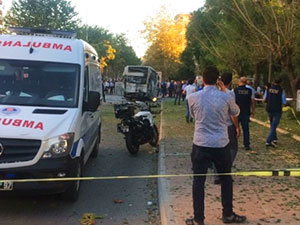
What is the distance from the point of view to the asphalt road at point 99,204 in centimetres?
579

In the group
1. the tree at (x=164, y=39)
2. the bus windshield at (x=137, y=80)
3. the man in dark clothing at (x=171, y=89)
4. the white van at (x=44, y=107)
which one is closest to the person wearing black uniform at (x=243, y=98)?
the white van at (x=44, y=107)

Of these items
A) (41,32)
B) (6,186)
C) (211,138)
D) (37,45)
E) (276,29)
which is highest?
(276,29)

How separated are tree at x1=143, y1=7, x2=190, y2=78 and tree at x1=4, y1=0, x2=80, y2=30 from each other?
19.8 metres

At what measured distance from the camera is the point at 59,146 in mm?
5727

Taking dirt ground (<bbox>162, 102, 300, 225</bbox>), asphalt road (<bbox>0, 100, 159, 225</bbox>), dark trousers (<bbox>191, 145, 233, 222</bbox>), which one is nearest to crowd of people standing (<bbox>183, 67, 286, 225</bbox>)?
dark trousers (<bbox>191, 145, 233, 222</bbox>)

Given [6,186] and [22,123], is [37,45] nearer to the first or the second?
[22,123]

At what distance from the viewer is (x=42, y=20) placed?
35.5m

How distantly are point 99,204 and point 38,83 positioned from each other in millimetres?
2113

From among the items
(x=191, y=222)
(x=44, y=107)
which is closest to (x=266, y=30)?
(x=44, y=107)

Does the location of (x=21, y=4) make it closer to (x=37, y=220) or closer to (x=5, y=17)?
(x=5, y=17)

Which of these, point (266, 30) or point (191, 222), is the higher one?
point (266, 30)

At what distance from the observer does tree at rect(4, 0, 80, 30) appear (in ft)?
117

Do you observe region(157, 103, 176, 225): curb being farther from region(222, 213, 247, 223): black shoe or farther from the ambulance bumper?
the ambulance bumper

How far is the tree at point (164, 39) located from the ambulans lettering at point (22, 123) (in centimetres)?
5052
